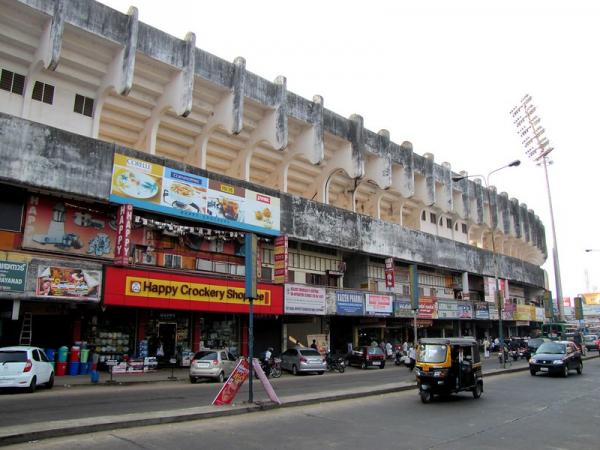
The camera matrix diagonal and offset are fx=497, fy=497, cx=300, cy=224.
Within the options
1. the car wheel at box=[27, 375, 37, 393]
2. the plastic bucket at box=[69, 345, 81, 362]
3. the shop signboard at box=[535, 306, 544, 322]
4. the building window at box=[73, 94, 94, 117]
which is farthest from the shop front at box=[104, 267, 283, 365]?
the shop signboard at box=[535, 306, 544, 322]

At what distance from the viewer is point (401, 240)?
135 feet

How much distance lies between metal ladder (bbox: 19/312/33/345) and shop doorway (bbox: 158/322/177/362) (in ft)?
21.5

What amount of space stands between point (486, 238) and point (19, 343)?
50.5 meters

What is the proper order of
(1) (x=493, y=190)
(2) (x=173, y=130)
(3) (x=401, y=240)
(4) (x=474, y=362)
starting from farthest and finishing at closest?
(1) (x=493, y=190), (3) (x=401, y=240), (2) (x=173, y=130), (4) (x=474, y=362)

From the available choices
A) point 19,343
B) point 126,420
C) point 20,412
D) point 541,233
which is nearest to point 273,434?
point 126,420

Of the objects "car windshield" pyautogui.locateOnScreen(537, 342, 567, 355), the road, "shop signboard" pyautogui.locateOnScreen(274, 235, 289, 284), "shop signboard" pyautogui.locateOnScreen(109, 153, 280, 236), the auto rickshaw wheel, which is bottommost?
the road

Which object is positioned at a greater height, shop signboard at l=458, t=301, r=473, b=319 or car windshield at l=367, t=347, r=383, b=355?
shop signboard at l=458, t=301, r=473, b=319

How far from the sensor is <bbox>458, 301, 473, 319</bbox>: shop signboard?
155ft

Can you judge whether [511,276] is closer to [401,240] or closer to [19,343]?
[401,240]

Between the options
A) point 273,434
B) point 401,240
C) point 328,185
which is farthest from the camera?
point 401,240

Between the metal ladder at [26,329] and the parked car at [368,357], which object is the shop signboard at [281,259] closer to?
the parked car at [368,357]

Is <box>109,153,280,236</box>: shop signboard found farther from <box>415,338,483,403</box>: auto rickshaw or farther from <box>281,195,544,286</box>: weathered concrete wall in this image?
<box>415,338,483,403</box>: auto rickshaw

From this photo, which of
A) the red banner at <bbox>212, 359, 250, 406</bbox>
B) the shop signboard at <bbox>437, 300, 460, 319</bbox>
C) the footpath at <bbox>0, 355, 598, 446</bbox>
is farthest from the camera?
the shop signboard at <bbox>437, 300, 460, 319</bbox>

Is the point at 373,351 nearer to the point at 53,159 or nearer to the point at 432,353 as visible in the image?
the point at 432,353
